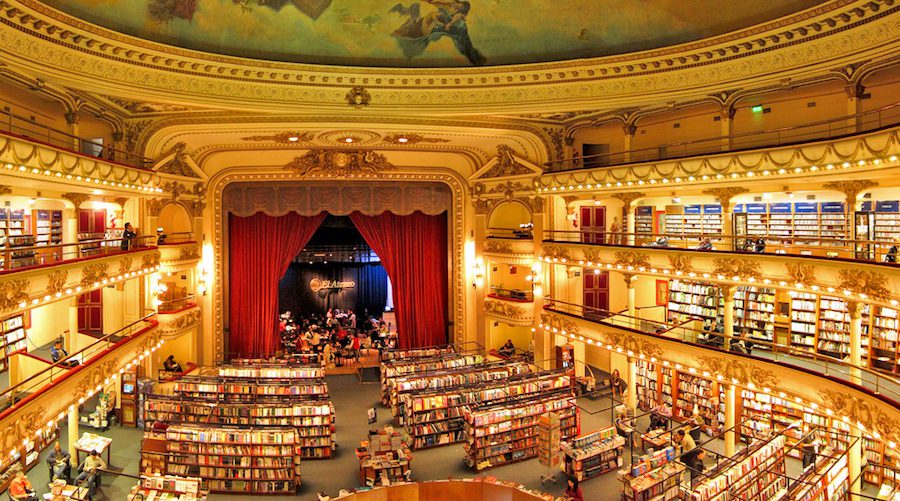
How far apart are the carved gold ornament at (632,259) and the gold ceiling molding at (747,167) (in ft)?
5.69

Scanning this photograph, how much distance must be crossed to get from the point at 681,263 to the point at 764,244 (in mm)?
1862

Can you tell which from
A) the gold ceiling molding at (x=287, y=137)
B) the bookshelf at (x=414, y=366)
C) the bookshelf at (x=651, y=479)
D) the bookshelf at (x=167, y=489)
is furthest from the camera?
the gold ceiling molding at (x=287, y=137)

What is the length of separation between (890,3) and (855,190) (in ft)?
10.8

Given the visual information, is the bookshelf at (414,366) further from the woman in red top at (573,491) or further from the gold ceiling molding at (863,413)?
the gold ceiling molding at (863,413)

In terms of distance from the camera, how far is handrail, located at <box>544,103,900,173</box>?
1102 cm

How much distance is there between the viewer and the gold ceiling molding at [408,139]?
655 inches

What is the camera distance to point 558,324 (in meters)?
16.4

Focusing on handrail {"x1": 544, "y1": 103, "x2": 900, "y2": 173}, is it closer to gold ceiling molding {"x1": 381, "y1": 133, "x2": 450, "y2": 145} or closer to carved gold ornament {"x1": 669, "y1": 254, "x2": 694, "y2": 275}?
carved gold ornament {"x1": 669, "y1": 254, "x2": 694, "y2": 275}

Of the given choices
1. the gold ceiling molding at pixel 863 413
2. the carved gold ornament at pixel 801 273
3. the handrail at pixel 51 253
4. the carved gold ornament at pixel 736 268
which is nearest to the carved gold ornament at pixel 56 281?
the handrail at pixel 51 253

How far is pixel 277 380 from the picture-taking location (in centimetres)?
1480

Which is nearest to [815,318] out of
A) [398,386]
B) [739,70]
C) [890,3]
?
[739,70]

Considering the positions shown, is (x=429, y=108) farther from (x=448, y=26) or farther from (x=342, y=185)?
(x=342, y=185)

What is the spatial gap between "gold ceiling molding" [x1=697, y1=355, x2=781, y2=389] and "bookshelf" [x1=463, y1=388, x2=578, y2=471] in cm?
314

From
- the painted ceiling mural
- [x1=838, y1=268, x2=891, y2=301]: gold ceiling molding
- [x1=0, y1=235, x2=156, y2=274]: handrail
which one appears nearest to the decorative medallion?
the painted ceiling mural
